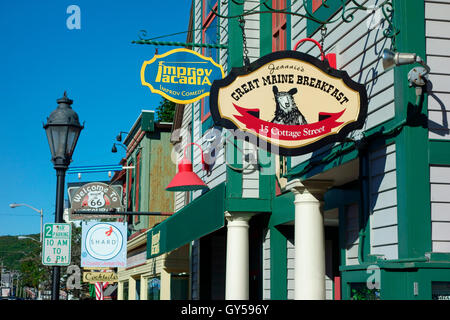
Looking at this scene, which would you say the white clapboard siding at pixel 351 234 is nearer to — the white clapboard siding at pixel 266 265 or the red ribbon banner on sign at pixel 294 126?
the red ribbon banner on sign at pixel 294 126

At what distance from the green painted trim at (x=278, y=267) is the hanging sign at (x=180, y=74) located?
3.33 metres

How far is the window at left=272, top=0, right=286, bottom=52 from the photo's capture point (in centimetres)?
1477

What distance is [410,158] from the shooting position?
8039 mm

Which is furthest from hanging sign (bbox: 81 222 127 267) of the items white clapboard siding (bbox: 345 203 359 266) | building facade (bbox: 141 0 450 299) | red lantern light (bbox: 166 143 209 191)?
white clapboard siding (bbox: 345 203 359 266)

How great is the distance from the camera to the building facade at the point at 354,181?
8.02 meters

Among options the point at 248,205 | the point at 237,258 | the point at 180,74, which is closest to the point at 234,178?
the point at 248,205

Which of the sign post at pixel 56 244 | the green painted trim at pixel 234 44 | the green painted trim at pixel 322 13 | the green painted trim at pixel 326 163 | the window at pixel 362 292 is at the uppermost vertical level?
the green painted trim at pixel 234 44

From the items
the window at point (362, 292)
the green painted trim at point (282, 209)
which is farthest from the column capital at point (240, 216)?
the window at point (362, 292)

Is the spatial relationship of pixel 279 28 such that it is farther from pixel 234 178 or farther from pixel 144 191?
pixel 144 191

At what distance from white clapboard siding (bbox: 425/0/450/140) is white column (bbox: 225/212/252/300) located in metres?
7.12

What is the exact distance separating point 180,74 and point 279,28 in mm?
2351

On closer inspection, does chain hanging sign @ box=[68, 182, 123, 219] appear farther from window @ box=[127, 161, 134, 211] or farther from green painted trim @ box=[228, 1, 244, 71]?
green painted trim @ box=[228, 1, 244, 71]
